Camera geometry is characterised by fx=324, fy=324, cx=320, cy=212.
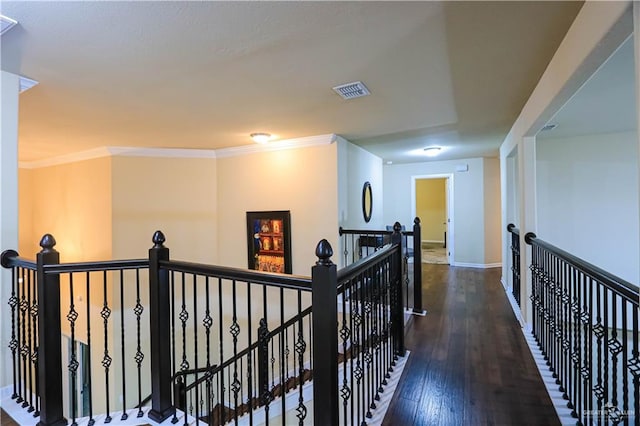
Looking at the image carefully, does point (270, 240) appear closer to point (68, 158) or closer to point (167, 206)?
point (167, 206)

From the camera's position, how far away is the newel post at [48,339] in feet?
5.98

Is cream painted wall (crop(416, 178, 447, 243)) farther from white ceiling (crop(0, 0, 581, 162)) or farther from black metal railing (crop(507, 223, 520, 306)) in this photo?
white ceiling (crop(0, 0, 581, 162))

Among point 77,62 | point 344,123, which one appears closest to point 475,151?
point 344,123

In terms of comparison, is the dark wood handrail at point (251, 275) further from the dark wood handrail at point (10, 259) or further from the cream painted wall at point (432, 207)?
the cream painted wall at point (432, 207)

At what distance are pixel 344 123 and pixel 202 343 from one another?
413 cm

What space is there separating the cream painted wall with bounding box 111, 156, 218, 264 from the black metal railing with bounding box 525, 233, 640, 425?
4.46 meters

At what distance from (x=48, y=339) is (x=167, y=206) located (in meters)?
3.46

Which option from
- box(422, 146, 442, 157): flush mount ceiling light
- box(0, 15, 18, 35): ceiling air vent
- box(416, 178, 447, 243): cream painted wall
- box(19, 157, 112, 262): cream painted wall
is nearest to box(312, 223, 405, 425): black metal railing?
box(0, 15, 18, 35): ceiling air vent

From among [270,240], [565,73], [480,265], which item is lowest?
[480,265]

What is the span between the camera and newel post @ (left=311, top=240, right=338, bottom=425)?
134 centimetres

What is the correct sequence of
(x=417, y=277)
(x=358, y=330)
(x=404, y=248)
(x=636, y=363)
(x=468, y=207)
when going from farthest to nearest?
(x=468, y=207) → (x=404, y=248) → (x=417, y=277) → (x=358, y=330) → (x=636, y=363)

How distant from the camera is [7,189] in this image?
2.07m

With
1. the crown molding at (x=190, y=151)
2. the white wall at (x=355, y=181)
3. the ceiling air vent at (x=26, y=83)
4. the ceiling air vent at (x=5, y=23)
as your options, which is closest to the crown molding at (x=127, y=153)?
the crown molding at (x=190, y=151)

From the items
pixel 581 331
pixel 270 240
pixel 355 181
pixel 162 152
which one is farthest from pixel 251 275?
pixel 162 152
